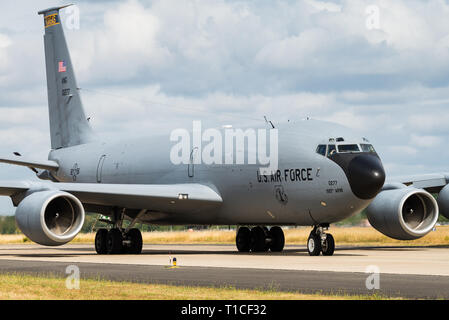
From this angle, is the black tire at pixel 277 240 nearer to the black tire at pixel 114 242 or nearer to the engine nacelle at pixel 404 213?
the engine nacelle at pixel 404 213

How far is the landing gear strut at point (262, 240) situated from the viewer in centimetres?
3064

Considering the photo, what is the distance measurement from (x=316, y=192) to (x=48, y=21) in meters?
20.1

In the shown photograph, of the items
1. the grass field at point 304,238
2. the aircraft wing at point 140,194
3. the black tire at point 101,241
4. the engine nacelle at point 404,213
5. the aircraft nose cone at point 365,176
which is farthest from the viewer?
the grass field at point 304,238

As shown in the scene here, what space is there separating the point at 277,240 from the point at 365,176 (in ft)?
23.2

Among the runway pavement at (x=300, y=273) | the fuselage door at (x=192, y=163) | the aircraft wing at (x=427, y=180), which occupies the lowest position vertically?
the runway pavement at (x=300, y=273)

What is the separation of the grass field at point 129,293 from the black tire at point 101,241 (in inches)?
562

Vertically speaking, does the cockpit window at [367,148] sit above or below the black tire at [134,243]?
above

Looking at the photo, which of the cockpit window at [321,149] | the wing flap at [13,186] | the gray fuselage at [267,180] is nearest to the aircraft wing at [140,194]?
the wing flap at [13,186]

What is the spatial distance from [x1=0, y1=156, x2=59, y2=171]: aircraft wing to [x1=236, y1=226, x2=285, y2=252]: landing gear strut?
10.4m

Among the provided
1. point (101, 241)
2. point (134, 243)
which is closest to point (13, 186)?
point (101, 241)

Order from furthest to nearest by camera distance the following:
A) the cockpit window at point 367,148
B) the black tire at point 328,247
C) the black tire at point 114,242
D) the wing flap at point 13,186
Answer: the black tire at point 114,242 < the wing flap at point 13,186 < the black tire at point 328,247 < the cockpit window at point 367,148

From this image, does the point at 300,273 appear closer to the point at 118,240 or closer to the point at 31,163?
the point at 118,240

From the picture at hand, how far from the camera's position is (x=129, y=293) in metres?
13.5
